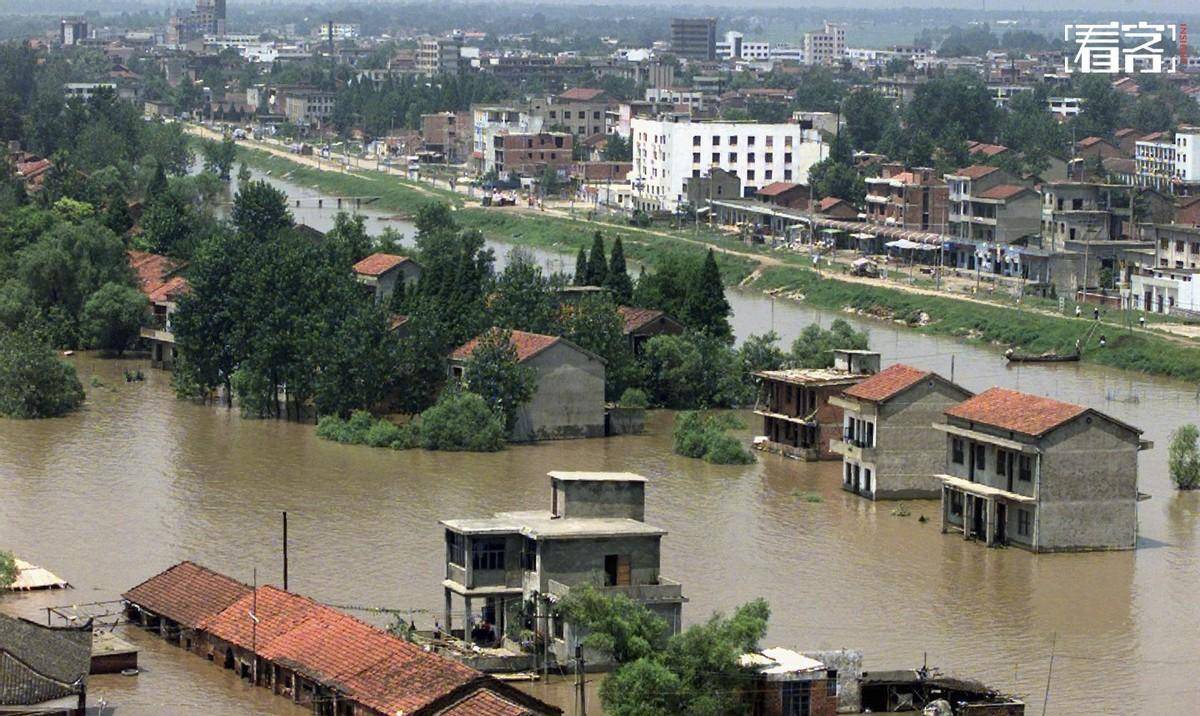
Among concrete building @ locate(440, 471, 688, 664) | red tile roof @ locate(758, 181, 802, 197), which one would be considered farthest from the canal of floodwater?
red tile roof @ locate(758, 181, 802, 197)

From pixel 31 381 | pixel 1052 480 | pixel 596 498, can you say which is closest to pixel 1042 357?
pixel 1052 480

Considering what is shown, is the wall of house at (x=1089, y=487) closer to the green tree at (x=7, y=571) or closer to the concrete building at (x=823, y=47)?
the green tree at (x=7, y=571)

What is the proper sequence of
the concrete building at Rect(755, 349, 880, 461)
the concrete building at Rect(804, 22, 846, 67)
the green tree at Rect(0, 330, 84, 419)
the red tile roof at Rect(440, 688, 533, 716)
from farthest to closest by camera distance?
1. the concrete building at Rect(804, 22, 846, 67)
2. the green tree at Rect(0, 330, 84, 419)
3. the concrete building at Rect(755, 349, 880, 461)
4. the red tile roof at Rect(440, 688, 533, 716)

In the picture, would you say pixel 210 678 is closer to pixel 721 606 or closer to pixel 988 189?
pixel 721 606

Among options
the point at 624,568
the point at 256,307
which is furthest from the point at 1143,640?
the point at 256,307

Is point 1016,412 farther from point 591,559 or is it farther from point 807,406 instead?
point 591,559

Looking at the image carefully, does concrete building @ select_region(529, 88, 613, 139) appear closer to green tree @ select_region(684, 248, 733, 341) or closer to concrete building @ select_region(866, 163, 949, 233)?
concrete building @ select_region(866, 163, 949, 233)
